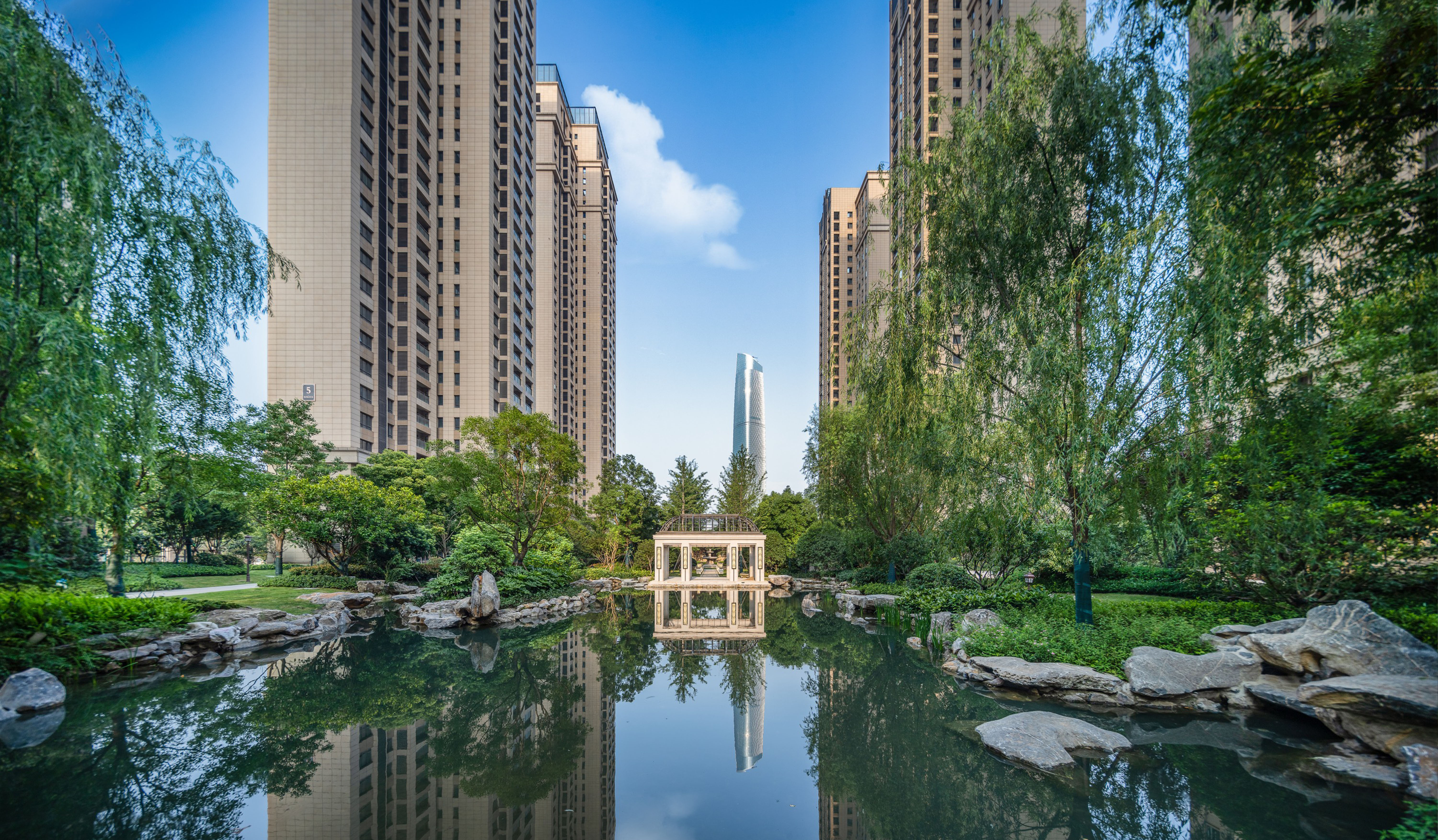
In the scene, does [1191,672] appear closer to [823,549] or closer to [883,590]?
[883,590]

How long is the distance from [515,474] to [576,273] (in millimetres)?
54007

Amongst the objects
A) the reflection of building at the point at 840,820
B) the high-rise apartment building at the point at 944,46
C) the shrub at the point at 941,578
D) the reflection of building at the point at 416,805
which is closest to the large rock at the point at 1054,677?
the reflection of building at the point at 840,820

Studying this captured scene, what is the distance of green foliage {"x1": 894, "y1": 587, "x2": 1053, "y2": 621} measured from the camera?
12.1 meters

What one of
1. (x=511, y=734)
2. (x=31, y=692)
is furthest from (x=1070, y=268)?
(x=31, y=692)

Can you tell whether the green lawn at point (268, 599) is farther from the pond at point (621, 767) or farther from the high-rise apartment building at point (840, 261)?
the high-rise apartment building at point (840, 261)

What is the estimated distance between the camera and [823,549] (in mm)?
26766

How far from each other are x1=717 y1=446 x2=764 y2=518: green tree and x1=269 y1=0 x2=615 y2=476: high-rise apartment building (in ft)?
55.3

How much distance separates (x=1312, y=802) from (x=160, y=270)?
12923 mm

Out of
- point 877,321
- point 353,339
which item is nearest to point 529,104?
point 353,339

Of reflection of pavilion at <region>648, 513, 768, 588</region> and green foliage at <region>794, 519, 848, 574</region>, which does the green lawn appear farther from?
green foliage at <region>794, 519, 848, 574</region>

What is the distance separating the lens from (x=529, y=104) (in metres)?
50.5

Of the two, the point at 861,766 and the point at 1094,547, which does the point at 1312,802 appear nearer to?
the point at 861,766

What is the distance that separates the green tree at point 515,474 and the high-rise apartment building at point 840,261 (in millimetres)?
39726

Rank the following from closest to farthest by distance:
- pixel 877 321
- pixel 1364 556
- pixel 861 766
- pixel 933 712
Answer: pixel 861 766, pixel 933 712, pixel 1364 556, pixel 877 321
